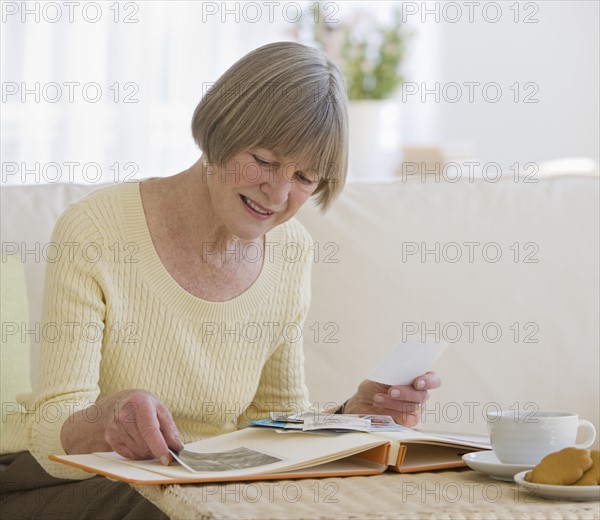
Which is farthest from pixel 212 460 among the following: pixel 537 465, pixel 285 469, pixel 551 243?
pixel 551 243

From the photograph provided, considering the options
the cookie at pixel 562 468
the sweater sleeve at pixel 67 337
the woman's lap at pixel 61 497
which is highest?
the sweater sleeve at pixel 67 337

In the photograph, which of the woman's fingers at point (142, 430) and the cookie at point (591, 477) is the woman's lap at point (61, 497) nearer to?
the woman's fingers at point (142, 430)

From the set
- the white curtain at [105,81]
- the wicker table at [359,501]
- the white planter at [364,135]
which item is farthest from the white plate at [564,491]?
the white planter at [364,135]

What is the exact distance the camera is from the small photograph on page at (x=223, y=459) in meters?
0.95

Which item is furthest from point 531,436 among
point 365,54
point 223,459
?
point 365,54

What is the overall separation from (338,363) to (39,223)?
1.98 feet

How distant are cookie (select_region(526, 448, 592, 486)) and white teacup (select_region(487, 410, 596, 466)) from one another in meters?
0.08

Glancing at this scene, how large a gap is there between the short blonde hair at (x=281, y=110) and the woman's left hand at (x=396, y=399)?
1.09 ft

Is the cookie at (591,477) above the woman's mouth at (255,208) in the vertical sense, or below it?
below

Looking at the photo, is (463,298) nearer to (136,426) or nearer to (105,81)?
(136,426)

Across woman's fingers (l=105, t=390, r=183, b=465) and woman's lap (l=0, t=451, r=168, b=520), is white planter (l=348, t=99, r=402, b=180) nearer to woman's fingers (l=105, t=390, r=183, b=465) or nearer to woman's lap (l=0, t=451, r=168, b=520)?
woman's lap (l=0, t=451, r=168, b=520)

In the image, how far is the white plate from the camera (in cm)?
87

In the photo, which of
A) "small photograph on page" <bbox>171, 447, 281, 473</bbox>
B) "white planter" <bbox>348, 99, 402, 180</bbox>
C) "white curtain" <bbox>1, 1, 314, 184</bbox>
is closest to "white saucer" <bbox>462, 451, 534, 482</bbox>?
"small photograph on page" <bbox>171, 447, 281, 473</bbox>

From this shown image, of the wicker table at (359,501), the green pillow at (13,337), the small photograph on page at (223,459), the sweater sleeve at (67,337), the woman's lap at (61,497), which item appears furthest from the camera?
the green pillow at (13,337)
